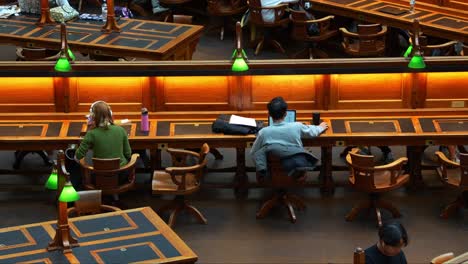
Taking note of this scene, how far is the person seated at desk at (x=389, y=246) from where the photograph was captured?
8117 millimetres

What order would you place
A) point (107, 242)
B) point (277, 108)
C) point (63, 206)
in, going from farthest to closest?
point (277, 108)
point (107, 242)
point (63, 206)

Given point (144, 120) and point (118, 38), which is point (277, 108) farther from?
point (118, 38)

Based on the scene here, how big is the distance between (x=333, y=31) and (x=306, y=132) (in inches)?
192

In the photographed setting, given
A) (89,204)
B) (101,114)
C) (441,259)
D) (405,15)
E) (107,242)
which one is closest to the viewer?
(441,259)

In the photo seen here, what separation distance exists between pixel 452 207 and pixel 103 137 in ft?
11.7

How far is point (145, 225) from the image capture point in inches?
361

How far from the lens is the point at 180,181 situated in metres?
11.0

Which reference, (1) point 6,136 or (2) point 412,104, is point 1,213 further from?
(2) point 412,104

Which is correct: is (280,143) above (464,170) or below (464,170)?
above

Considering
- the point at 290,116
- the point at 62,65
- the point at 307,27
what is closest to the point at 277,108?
the point at 290,116

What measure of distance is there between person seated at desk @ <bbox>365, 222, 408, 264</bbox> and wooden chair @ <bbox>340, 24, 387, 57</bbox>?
7.06 meters

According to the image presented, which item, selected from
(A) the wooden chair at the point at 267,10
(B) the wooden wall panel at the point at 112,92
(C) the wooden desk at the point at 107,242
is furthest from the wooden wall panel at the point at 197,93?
(A) the wooden chair at the point at 267,10

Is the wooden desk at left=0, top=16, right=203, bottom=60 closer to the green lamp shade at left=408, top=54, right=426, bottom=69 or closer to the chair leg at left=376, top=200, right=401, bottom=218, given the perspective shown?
the green lamp shade at left=408, top=54, right=426, bottom=69

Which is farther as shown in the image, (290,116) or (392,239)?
(290,116)
